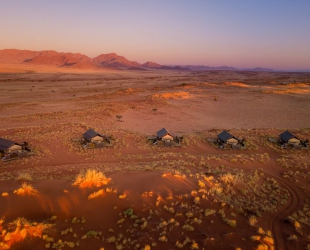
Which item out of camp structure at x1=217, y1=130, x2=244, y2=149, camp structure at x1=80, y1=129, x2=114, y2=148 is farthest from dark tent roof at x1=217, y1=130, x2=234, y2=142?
camp structure at x1=80, y1=129, x2=114, y2=148

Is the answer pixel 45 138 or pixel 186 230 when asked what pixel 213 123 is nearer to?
pixel 45 138

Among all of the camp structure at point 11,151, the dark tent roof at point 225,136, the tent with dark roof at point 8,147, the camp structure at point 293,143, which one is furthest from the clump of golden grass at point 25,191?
the camp structure at point 293,143

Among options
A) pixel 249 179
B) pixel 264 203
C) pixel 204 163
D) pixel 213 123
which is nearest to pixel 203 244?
pixel 264 203

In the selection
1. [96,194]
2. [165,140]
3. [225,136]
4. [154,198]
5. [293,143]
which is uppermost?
[96,194]

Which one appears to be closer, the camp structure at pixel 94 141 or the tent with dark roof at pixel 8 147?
the tent with dark roof at pixel 8 147

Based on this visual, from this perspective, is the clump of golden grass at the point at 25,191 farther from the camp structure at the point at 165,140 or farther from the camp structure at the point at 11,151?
the camp structure at the point at 165,140

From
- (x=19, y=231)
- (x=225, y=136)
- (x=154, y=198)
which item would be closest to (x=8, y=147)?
(x=19, y=231)

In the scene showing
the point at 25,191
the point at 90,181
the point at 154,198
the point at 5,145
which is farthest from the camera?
the point at 5,145

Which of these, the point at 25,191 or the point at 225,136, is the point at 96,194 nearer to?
the point at 25,191
